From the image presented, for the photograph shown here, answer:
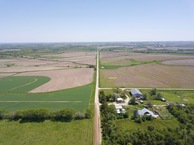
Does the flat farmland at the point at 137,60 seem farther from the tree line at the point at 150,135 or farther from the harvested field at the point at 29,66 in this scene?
the tree line at the point at 150,135

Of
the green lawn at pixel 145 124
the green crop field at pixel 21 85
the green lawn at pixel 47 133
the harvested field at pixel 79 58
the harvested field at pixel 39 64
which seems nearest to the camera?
the green lawn at pixel 47 133

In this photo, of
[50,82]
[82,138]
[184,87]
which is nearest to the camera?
[82,138]

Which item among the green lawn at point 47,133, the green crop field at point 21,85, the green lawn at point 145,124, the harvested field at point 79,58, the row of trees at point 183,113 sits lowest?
the green lawn at point 47,133

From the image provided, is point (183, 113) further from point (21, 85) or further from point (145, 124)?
point (21, 85)

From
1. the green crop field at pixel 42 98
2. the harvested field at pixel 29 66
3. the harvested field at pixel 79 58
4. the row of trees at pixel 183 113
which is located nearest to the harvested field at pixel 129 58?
the harvested field at pixel 79 58

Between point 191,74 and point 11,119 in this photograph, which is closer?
point 11,119

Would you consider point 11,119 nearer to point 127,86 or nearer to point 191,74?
point 127,86

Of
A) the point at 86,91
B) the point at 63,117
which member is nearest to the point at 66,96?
the point at 86,91
